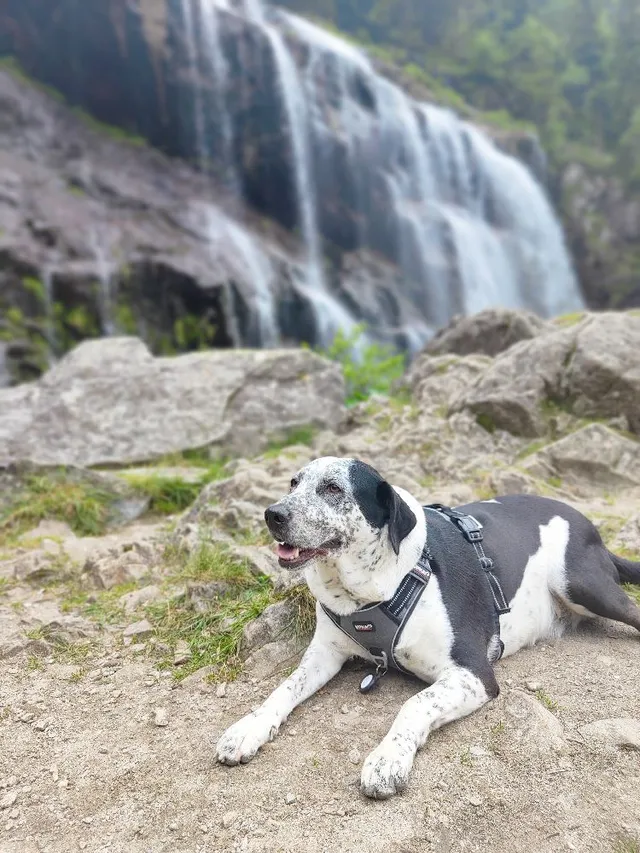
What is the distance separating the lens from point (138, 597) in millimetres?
3684

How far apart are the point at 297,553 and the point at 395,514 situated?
42 centimetres

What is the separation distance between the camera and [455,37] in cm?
3125

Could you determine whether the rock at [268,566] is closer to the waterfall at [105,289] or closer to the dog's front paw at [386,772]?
the dog's front paw at [386,772]

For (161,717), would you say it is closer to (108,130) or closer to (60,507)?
(60,507)

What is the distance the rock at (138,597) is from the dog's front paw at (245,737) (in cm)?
132

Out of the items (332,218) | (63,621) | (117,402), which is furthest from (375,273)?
(63,621)

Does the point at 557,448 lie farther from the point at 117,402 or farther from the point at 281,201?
the point at 281,201

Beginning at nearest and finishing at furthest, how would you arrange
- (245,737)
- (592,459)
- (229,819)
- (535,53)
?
(229,819)
(245,737)
(592,459)
(535,53)

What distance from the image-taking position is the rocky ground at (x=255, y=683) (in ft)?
6.82

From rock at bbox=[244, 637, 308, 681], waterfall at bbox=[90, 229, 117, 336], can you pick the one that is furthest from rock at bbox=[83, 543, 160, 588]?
waterfall at bbox=[90, 229, 117, 336]

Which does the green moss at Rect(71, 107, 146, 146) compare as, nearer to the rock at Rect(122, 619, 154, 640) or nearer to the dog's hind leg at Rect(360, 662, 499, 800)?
the rock at Rect(122, 619, 154, 640)

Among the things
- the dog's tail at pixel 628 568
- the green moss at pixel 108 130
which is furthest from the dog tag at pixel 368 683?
the green moss at pixel 108 130

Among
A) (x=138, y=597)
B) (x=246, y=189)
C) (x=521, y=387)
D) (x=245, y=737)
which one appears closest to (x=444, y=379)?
(x=521, y=387)

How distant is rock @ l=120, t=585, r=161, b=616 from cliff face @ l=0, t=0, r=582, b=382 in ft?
36.2
